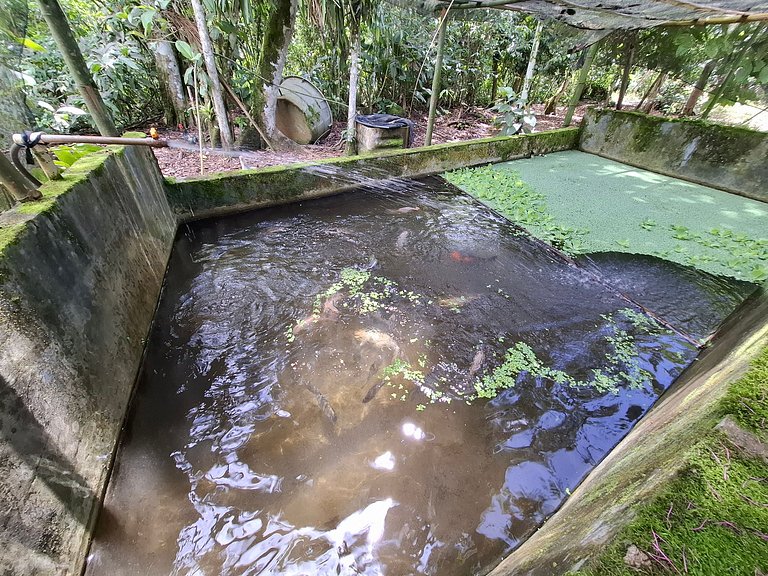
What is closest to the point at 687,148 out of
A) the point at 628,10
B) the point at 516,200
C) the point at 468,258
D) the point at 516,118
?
the point at 516,118

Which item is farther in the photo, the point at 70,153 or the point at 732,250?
the point at 732,250

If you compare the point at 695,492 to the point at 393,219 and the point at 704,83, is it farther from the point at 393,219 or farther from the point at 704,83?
the point at 704,83

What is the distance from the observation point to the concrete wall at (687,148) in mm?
4531

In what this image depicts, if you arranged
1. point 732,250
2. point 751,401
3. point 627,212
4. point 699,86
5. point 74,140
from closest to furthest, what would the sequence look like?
point 751,401 → point 74,140 → point 732,250 → point 627,212 → point 699,86

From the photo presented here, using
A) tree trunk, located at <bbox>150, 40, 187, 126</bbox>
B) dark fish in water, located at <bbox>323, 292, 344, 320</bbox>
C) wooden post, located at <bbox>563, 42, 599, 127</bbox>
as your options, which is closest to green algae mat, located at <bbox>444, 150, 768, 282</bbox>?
wooden post, located at <bbox>563, 42, 599, 127</bbox>

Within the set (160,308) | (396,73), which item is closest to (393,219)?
(160,308)

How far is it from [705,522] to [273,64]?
6060 millimetres

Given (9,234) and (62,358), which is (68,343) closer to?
(62,358)

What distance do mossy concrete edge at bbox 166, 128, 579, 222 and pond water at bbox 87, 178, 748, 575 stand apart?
66 cm

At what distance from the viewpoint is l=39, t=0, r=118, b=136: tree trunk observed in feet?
7.70

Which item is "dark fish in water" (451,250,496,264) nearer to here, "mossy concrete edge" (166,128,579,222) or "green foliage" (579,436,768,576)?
"mossy concrete edge" (166,128,579,222)

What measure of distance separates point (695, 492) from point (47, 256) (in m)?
2.68

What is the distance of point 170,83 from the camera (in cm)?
527

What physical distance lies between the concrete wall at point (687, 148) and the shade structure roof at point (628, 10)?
4.89 ft
